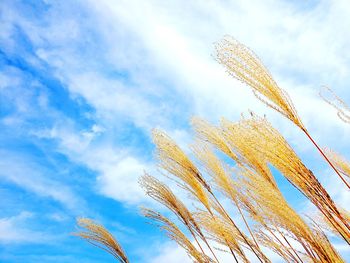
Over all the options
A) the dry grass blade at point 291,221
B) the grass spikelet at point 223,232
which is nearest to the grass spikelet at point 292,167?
the dry grass blade at point 291,221

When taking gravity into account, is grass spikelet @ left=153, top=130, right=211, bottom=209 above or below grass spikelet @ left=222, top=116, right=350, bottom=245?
above

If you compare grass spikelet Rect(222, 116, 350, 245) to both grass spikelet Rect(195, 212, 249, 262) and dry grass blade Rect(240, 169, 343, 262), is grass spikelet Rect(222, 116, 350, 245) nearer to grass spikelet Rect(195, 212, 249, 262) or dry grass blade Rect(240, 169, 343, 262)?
dry grass blade Rect(240, 169, 343, 262)

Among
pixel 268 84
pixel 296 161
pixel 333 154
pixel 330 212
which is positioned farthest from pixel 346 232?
pixel 333 154

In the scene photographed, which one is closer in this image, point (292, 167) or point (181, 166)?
point (292, 167)

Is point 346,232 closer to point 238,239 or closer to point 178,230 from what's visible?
point 238,239

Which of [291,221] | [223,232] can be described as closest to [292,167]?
[291,221]

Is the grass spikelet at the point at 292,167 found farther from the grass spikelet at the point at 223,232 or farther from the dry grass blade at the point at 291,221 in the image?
the grass spikelet at the point at 223,232

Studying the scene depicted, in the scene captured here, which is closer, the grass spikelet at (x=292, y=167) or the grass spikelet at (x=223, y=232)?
the grass spikelet at (x=292, y=167)

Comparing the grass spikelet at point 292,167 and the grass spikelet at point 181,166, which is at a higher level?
the grass spikelet at point 181,166

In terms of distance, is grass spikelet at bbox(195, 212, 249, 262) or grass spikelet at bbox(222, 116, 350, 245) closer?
grass spikelet at bbox(222, 116, 350, 245)

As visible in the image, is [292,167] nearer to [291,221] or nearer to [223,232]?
[291,221]

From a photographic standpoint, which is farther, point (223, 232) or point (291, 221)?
point (223, 232)

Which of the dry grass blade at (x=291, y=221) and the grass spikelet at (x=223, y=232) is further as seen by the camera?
the grass spikelet at (x=223, y=232)

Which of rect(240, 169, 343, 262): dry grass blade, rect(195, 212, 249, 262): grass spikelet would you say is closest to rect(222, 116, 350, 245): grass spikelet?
rect(240, 169, 343, 262): dry grass blade
